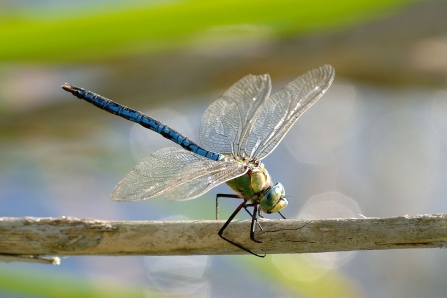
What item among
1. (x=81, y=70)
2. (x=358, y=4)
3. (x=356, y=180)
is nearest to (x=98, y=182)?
(x=81, y=70)

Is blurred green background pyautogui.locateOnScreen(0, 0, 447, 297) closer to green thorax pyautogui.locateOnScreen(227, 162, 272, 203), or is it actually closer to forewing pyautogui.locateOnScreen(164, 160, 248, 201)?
green thorax pyautogui.locateOnScreen(227, 162, 272, 203)

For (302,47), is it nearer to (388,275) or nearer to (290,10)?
(290,10)

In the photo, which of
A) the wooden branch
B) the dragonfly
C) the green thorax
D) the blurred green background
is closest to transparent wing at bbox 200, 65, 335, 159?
the dragonfly

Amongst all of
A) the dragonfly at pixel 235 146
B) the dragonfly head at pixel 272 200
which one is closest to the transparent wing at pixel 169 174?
the dragonfly at pixel 235 146

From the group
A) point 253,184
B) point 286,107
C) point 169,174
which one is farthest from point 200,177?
point 286,107

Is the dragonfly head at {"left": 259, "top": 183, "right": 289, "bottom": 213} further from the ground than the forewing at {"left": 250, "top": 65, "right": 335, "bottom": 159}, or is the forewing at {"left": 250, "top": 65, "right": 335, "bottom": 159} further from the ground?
the forewing at {"left": 250, "top": 65, "right": 335, "bottom": 159}

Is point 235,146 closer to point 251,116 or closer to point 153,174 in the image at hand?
point 251,116
